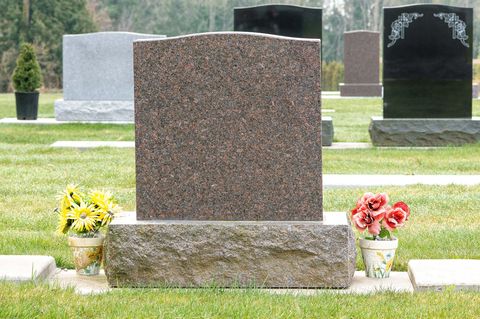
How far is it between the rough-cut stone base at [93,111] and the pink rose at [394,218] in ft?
53.0

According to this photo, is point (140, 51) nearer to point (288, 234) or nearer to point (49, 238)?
point (288, 234)

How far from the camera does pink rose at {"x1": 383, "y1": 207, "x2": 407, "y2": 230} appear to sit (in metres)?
6.78

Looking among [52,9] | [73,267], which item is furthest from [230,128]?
[52,9]

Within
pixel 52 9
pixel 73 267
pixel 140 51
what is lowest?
pixel 73 267

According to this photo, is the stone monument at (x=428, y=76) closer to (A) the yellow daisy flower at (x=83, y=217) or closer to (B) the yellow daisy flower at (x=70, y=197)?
(B) the yellow daisy flower at (x=70, y=197)

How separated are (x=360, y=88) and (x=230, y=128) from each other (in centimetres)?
3279

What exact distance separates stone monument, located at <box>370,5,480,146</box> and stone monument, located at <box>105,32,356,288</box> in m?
10.6

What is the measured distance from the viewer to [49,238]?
8234 millimetres

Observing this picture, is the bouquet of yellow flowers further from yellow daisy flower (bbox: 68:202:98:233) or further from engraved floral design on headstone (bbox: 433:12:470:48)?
engraved floral design on headstone (bbox: 433:12:470:48)

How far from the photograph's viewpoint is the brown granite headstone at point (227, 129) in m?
6.49

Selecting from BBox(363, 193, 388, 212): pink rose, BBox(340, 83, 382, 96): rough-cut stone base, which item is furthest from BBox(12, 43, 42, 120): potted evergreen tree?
BBox(340, 83, 382, 96): rough-cut stone base

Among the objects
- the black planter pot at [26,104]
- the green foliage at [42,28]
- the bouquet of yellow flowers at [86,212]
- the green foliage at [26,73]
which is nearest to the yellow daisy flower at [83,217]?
the bouquet of yellow flowers at [86,212]

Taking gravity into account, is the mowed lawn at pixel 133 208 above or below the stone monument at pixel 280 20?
below

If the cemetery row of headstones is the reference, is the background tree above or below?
above
